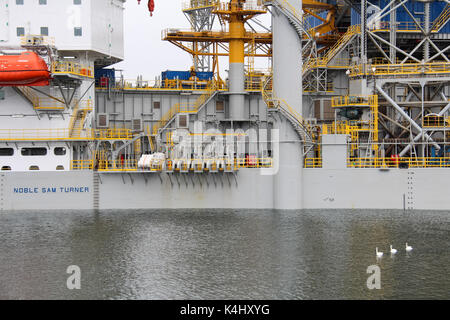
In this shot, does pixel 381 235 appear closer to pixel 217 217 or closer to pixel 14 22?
pixel 217 217

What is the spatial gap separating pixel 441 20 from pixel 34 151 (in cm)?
3291

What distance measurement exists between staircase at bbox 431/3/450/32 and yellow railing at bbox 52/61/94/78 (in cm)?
2695

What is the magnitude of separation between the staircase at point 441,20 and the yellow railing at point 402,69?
572 centimetres

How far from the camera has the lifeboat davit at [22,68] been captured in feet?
122

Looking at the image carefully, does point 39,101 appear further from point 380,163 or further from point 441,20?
point 441,20

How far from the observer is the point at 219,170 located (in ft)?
127

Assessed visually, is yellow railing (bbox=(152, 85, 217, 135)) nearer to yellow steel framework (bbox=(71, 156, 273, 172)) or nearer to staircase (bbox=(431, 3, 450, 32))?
yellow steel framework (bbox=(71, 156, 273, 172))

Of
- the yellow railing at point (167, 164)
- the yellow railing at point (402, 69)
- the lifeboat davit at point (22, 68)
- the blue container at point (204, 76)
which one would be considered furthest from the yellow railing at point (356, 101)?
the lifeboat davit at point (22, 68)

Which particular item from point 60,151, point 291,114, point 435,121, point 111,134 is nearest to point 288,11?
point 291,114

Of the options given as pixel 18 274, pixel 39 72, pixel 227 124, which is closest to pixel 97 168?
pixel 39 72

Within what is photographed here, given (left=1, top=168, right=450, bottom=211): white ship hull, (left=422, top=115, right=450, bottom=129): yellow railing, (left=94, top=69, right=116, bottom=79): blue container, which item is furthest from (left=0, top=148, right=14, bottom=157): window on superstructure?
(left=422, top=115, right=450, bottom=129): yellow railing

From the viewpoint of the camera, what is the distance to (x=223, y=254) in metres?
27.0

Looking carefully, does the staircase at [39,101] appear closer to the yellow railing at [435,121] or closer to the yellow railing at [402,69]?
the yellow railing at [402,69]

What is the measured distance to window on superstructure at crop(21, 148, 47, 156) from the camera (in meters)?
39.9
